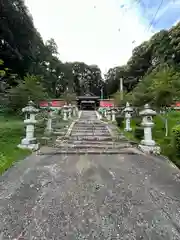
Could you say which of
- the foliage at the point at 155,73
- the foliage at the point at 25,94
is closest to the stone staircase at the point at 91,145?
the foliage at the point at 25,94

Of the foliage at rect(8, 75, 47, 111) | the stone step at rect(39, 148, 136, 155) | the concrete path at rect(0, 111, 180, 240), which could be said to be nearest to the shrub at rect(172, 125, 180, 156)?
the concrete path at rect(0, 111, 180, 240)

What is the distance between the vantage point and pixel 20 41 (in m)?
22.9

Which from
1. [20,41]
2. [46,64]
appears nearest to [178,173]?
[20,41]

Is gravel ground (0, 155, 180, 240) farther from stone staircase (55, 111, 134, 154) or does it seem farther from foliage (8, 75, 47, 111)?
foliage (8, 75, 47, 111)

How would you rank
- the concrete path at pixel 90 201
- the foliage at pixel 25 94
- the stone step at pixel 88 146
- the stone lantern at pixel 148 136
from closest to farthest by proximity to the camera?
the concrete path at pixel 90 201 → the stone lantern at pixel 148 136 → the stone step at pixel 88 146 → the foliage at pixel 25 94

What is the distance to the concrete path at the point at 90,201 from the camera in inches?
105

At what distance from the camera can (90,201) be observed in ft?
11.4

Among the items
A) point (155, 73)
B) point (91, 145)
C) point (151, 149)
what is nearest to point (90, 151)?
point (91, 145)

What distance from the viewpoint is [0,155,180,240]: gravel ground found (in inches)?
105

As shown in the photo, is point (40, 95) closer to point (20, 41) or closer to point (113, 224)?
point (113, 224)

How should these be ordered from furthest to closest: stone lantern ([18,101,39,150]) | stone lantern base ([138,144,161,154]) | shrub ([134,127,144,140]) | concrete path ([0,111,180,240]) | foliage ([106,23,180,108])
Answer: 1. foliage ([106,23,180,108])
2. shrub ([134,127,144,140])
3. stone lantern ([18,101,39,150])
4. stone lantern base ([138,144,161,154])
5. concrete path ([0,111,180,240])

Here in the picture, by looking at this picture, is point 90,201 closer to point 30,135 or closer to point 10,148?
point 10,148

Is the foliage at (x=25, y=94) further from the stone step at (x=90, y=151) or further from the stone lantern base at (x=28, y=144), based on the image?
the stone step at (x=90, y=151)

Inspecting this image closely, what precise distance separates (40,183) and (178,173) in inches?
118
